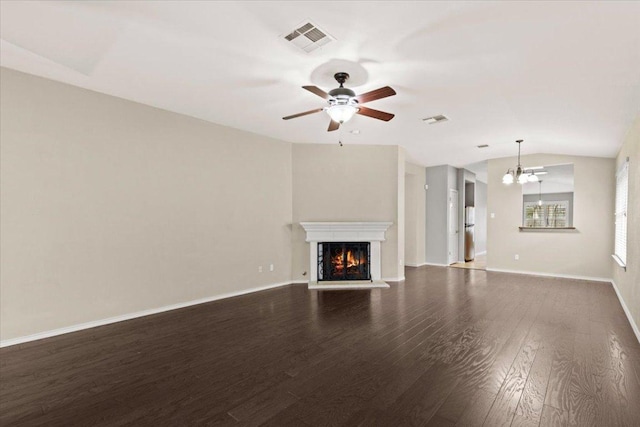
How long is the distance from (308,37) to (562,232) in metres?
6.88

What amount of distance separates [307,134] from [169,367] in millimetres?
4008

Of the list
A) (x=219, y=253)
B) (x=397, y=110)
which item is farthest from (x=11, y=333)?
(x=397, y=110)

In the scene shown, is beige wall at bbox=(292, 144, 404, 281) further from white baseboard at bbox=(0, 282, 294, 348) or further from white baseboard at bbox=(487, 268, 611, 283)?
white baseboard at bbox=(487, 268, 611, 283)

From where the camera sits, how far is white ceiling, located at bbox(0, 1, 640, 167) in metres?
2.13

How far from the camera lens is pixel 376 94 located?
9.36ft

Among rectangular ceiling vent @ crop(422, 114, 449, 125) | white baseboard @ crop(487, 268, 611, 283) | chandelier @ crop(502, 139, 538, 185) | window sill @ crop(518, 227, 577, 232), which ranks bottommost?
white baseboard @ crop(487, 268, 611, 283)

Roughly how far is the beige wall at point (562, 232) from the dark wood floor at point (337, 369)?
2434mm

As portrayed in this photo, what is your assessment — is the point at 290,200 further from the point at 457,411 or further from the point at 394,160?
the point at 457,411

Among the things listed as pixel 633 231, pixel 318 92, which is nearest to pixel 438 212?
Answer: pixel 633 231

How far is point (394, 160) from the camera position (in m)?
6.11

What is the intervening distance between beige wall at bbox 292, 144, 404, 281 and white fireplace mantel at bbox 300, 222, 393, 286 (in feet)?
0.59

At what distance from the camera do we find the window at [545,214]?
7062 mm

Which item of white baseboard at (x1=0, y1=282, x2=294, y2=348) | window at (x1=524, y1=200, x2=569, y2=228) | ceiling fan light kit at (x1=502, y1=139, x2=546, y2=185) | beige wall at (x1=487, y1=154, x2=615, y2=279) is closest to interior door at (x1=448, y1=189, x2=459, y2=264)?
beige wall at (x1=487, y1=154, x2=615, y2=279)

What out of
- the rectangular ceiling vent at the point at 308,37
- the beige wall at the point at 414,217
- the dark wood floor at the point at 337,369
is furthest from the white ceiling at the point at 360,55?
the beige wall at the point at 414,217
